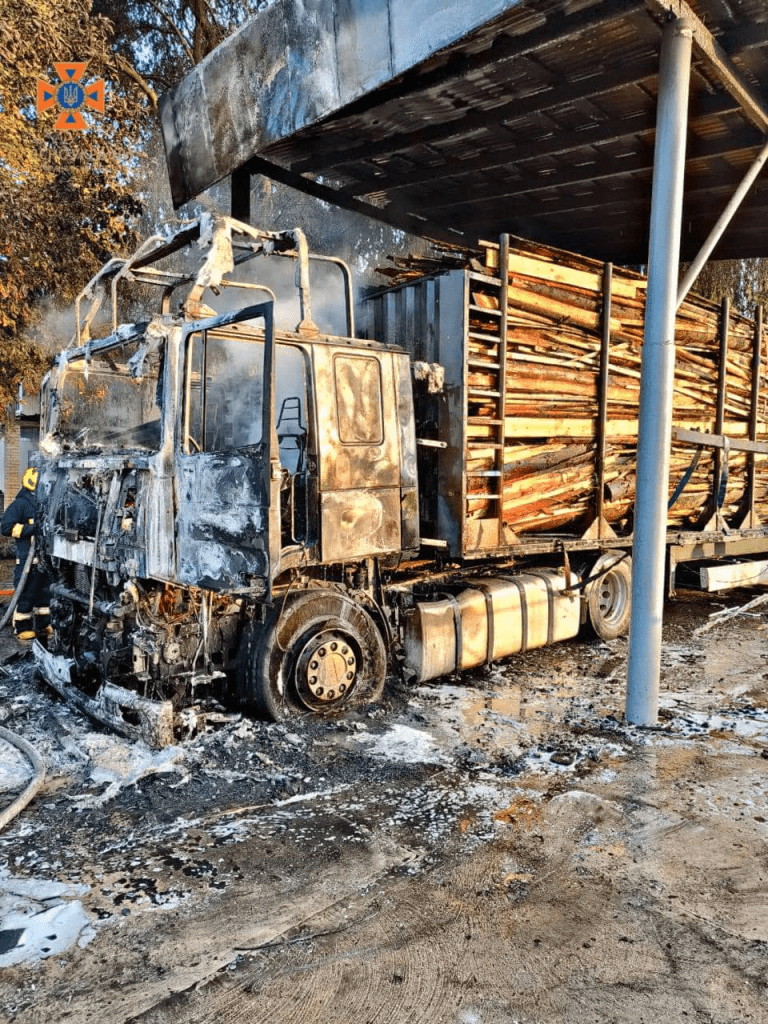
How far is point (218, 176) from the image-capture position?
7.98 meters

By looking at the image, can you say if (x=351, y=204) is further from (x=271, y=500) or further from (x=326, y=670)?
(x=326, y=670)

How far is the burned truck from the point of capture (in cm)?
502

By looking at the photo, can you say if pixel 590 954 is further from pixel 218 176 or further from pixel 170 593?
pixel 218 176

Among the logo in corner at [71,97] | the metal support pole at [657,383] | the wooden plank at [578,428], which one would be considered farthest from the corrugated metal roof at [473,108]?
the wooden plank at [578,428]

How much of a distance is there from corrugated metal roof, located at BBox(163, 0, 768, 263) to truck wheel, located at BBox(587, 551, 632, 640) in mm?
4481

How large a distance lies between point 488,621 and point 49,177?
733cm

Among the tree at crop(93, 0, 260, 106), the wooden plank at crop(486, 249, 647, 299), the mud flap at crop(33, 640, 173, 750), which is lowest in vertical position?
the mud flap at crop(33, 640, 173, 750)

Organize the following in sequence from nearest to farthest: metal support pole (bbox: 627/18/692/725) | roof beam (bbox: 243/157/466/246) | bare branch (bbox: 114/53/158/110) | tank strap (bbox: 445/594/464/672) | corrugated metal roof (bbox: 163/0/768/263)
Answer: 1. metal support pole (bbox: 627/18/692/725)
2. corrugated metal roof (bbox: 163/0/768/263)
3. tank strap (bbox: 445/594/464/672)
4. roof beam (bbox: 243/157/466/246)
5. bare branch (bbox: 114/53/158/110)

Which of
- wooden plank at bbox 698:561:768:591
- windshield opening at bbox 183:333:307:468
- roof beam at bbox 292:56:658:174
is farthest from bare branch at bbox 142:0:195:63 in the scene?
wooden plank at bbox 698:561:768:591

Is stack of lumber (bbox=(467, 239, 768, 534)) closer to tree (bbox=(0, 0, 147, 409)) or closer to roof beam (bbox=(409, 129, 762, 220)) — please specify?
roof beam (bbox=(409, 129, 762, 220))

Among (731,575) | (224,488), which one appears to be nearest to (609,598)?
(731,575)

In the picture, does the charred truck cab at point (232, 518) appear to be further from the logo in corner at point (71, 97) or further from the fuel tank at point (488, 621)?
the logo in corner at point (71, 97)

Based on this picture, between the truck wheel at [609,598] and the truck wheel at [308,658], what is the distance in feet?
10.7

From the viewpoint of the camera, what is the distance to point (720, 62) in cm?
596
